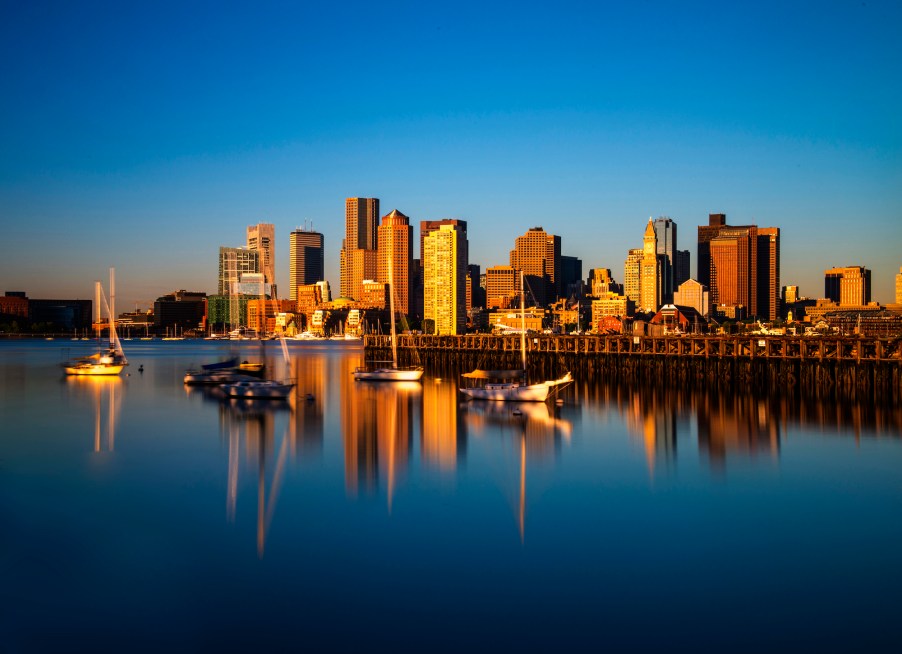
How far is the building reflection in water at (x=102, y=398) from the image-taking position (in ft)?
143

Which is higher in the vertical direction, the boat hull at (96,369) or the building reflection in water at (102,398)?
the boat hull at (96,369)

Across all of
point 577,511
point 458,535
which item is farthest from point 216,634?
point 577,511

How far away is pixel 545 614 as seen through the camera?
682 inches

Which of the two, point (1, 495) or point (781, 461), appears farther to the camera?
point (781, 461)

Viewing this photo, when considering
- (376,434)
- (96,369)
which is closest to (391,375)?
(96,369)

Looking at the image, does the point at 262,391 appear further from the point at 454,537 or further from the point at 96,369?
the point at 96,369

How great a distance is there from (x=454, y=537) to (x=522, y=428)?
22461 millimetres

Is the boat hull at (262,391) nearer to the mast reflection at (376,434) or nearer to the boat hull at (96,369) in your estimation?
the mast reflection at (376,434)

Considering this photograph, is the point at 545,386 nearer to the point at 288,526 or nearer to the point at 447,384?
the point at 447,384

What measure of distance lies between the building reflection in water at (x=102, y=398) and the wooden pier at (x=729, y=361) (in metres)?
40.2

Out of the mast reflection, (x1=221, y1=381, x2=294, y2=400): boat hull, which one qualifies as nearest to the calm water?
the mast reflection

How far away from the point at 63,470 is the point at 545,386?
111 feet

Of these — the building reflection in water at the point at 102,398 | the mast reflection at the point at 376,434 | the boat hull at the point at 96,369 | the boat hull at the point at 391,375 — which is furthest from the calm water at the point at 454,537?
the boat hull at the point at 96,369

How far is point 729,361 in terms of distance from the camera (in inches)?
3172
